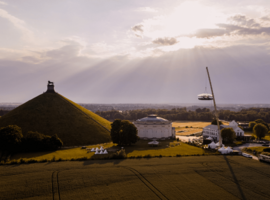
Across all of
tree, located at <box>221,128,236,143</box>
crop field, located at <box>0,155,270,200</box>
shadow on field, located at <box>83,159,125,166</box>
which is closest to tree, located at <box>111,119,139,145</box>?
shadow on field, located at <box>83,159,125,166</box>

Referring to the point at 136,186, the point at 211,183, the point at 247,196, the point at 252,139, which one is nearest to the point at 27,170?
the point at 136,186

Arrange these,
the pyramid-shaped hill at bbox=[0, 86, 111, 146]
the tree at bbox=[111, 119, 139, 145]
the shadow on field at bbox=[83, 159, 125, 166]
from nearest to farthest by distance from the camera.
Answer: the shadow on field at bbox=[83, 159, 125, 166]
the tree at bbox=[111, 119, 139, 145]
the pyramid-shaped hill at bbox=[0, 86, 111, 146]

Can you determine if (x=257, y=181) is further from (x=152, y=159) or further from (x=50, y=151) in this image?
(x=50, y=151)

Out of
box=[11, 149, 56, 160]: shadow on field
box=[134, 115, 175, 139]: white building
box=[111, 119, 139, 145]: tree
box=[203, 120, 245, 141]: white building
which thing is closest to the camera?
box=[11, 149, 56, 160]: shadow on field

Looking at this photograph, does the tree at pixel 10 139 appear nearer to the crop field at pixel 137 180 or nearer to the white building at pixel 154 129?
the crop field at pixel 137 180

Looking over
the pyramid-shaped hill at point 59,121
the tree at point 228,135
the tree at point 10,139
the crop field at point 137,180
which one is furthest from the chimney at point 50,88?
the tree at point 228,135

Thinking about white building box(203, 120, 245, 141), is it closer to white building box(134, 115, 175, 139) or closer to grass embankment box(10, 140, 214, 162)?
white building box(134, 115, 175, 139)
